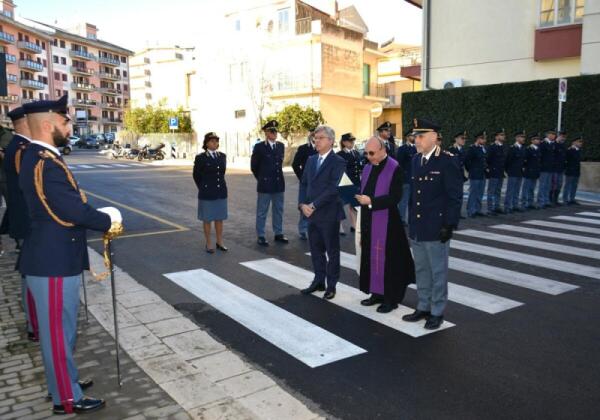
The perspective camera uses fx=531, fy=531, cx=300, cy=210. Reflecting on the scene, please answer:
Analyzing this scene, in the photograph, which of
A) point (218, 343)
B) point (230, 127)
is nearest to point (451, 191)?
point (218, 343)

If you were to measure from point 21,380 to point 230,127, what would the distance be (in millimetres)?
40692

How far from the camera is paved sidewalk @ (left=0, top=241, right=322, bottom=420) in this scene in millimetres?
3768

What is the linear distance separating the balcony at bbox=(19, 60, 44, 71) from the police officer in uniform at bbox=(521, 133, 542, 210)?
85213 mm

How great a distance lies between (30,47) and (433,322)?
301ft

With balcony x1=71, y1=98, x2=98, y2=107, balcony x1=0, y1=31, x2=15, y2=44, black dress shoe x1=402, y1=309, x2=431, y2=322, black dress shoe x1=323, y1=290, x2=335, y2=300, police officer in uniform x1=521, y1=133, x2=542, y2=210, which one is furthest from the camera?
balcony x1=71, y1=98, x2=98, y2=107

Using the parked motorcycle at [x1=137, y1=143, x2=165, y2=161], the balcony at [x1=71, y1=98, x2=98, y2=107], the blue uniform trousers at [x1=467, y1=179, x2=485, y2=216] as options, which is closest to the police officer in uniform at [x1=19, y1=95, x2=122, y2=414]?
the blue uniform trousers at [x1=467, y1=179, x2=485, y2=216]

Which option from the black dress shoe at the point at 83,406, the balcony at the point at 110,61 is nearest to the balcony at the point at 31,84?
the balcony at the point at 110,61

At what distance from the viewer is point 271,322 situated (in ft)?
18.7

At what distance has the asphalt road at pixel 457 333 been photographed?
399 cm

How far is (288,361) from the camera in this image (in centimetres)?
471

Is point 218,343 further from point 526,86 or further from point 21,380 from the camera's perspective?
point 526,86

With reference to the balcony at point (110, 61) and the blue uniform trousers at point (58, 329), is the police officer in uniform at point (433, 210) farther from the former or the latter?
the balcony at point (110, 61)

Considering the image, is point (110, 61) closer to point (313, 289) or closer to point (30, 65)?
point (30, 65)

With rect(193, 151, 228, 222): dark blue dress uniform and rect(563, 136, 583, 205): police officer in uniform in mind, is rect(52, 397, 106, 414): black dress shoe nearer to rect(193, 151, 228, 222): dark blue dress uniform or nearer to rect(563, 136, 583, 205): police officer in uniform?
rect(193, 151, 228, 222): dark blue dress uniform
